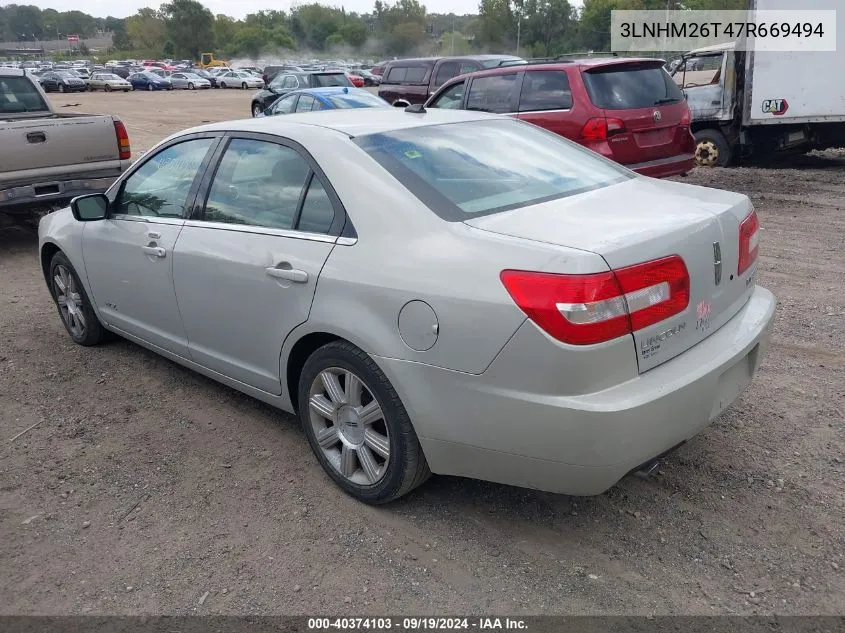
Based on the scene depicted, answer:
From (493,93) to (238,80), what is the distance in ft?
161

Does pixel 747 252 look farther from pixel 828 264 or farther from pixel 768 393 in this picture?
pixel 828 264

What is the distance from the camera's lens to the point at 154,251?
4.11 meters

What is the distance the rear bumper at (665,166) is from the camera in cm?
860

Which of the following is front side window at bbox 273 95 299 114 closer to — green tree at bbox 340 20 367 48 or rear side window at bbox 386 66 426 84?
rear side window at bbox 386 66 426 84

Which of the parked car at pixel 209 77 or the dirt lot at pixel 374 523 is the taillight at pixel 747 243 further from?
the parked car at pixel 209 77

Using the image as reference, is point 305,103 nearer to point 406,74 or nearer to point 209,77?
point 406,74

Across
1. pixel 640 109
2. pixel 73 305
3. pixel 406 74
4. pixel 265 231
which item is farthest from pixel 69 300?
pixel 406 74

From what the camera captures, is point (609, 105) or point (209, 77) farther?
point (209, 77)

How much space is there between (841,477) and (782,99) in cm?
929

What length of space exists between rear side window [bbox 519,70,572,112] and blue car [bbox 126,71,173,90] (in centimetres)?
5110

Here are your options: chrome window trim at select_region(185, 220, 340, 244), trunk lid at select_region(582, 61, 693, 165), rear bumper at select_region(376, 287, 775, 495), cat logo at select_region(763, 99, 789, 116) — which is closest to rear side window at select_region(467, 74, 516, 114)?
trunk lid at select_region(582, 61, 693, 165)

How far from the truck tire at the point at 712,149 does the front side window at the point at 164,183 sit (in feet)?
31.9

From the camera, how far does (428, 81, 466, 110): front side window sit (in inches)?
414

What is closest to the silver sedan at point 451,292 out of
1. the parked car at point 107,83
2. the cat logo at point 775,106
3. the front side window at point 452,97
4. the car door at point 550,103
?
the car door at point 550,103
